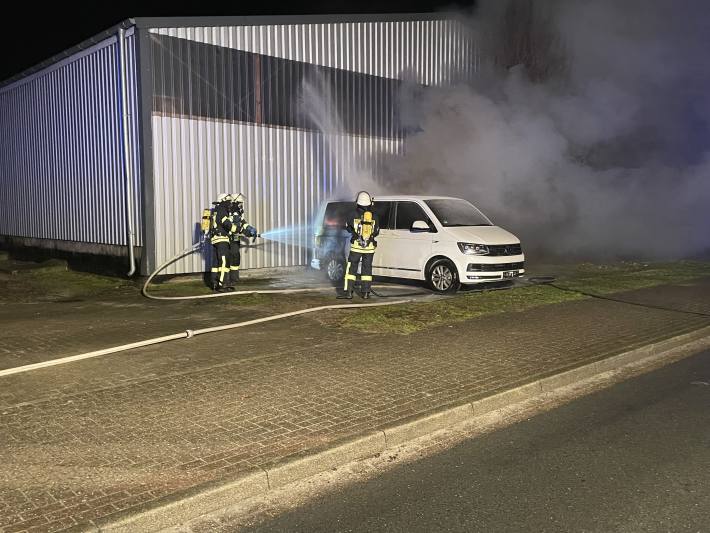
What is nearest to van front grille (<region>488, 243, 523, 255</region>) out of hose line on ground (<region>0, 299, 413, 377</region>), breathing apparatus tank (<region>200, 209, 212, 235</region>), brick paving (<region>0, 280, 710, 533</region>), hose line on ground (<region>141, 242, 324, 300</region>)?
hose line on ground (<region>0, 299, 413, 377</region>)

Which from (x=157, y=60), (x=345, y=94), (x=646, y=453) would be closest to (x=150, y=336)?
(x=646, y=453)

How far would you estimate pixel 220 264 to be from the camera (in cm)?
1127

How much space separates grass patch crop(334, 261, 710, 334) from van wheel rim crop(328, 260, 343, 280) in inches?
100

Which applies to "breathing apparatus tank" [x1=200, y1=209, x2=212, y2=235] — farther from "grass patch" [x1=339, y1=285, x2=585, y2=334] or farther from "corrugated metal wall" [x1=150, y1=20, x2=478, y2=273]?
"grass patch" [x1=339, y1=285, x2=585, y2=334]

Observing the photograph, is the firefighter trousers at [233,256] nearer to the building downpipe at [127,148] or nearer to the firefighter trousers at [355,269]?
the building downpipe at [127,148]

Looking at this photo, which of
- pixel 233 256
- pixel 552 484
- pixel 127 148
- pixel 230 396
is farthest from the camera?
pixel 127 148

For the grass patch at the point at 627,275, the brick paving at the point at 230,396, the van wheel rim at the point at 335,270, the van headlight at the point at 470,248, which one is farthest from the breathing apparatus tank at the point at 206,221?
the grass patch at the point at 627,275

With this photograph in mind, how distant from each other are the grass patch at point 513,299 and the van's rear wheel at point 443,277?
0.23 metres

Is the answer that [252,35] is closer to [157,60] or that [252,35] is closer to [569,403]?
[157,60]

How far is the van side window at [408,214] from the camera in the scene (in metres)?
11.4

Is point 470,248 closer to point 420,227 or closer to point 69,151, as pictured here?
point 420,227

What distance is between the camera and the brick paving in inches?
145

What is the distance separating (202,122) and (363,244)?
4.72 meters

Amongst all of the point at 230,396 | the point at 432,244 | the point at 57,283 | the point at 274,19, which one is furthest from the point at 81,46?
the point at 230,396
